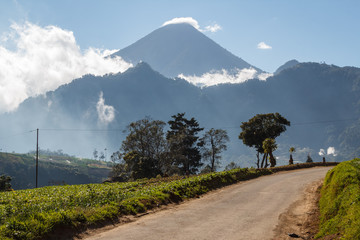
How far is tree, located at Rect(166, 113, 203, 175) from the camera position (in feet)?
243

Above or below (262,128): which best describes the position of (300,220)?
below

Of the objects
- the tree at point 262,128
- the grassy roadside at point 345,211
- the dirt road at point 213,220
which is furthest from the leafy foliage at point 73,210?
the tree at point 262,128

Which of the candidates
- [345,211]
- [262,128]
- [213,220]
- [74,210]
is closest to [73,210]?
[74,210]

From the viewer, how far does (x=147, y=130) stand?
7319 cm

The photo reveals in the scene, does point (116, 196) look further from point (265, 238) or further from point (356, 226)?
point (356, 226)

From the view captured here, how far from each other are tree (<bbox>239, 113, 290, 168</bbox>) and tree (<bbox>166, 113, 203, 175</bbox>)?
12296 mm

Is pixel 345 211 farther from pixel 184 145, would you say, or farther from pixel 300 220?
pixel 184 145

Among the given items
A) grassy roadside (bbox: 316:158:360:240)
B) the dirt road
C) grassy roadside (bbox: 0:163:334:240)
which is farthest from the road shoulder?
grassy roadside (bbox: 0:163:334:240)

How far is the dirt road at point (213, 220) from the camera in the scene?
11.3 m

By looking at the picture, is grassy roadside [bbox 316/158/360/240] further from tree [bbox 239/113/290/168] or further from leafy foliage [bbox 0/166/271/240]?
tree [bbox 239/113/290/168]

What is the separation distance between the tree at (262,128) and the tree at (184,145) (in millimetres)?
12296

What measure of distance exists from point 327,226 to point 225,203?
24.7 ft

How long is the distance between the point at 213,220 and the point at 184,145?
6220cm

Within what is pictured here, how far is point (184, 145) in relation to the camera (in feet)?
249
